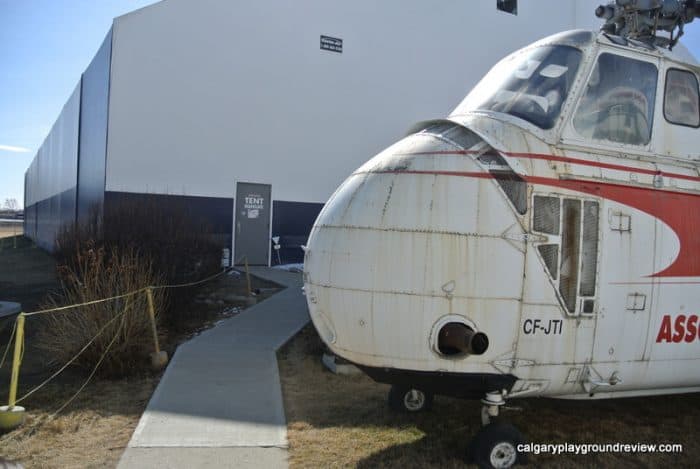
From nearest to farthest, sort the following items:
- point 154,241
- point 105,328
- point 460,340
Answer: point 460,340
point 105,328
point 154,241

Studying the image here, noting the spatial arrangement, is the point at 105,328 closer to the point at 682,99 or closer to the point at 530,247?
the point at 530,247

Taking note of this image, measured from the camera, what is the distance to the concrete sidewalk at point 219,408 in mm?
4277

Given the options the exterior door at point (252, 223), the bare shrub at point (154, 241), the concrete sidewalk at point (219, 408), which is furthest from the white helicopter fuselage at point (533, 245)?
the exterior door at point (252, 223)

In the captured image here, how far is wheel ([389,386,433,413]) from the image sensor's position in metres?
5.32

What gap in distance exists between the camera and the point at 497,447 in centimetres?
394

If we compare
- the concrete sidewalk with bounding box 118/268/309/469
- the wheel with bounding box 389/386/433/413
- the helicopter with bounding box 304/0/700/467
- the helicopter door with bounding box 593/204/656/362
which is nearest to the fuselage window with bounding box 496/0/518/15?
the concrete sidewalk with bounding box 118/268/309/469

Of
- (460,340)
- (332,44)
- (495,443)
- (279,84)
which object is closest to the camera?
(460,340)

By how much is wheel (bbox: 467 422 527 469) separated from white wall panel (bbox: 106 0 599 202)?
1303 centimetres

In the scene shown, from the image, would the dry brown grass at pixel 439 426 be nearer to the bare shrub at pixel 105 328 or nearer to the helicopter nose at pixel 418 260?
the helicopter nose at pixel 418 260

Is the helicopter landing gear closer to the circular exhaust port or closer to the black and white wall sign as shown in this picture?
the circular exhaust port

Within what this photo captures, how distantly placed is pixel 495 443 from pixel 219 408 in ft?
8.94

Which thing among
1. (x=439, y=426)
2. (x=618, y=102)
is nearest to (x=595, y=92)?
(x=618, y=102)

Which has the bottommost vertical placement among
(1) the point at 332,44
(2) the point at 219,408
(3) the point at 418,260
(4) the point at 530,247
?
(2) the point at 219,408

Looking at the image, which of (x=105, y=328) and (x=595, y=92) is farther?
(x=105, y=328)
